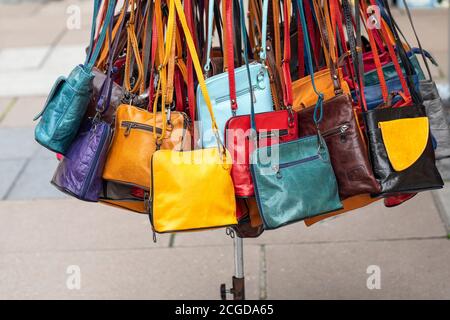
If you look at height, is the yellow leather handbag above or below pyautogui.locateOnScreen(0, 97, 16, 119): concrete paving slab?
below

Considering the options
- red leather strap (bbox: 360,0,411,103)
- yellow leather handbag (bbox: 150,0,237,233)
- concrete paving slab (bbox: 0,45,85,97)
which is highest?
concrete paving slab (bbox: 0,45,85,97)

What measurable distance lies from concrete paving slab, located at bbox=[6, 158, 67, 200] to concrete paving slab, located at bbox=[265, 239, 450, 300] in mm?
1707

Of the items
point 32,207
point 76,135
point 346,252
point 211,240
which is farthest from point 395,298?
point 32,207

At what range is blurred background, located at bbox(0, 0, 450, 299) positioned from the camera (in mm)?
4105

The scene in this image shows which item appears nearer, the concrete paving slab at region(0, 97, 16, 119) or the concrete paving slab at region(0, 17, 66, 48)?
the concrete paving slab at region(0, 97, 16, 119)

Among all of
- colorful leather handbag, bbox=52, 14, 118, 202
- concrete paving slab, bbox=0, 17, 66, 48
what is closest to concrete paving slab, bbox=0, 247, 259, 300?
colorful leather handbag, bbox=52, 14, 118, 202

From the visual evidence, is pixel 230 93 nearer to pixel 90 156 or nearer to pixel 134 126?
pixel 134 126

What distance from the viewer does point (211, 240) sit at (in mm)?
4629

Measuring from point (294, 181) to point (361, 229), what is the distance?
6.94ft

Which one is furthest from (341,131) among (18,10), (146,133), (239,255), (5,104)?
(18,10)

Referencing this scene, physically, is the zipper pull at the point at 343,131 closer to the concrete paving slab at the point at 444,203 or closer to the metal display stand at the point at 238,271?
the metal display stand at the point at 238,271

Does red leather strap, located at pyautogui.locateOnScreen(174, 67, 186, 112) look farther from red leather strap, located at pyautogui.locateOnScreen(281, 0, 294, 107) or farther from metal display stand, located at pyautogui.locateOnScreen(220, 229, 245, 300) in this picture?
metal display stand, located at pyautogui.locateOnScreen(220, 229, 245, 300)

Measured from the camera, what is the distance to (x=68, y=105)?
278cm

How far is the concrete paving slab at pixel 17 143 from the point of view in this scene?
5.91 meters
